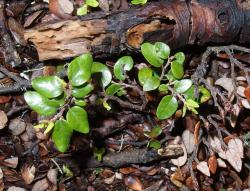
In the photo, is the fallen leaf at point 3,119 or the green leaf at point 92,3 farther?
the fallen leaf at point 3,119

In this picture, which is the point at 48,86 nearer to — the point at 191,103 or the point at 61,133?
the point at 61,133

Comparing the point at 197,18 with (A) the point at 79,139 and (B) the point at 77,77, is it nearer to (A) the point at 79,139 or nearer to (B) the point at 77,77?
(B) the point at 77,77

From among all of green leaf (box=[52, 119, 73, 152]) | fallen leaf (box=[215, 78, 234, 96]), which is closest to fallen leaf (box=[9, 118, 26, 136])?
green leaf (box=[52, 119, 73, 152])

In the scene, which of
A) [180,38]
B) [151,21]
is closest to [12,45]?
[151,21]

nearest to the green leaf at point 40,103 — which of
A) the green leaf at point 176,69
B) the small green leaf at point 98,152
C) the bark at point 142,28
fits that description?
the bark at point 142,28

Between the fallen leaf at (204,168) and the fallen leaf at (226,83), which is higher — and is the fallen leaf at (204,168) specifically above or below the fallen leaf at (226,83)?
below

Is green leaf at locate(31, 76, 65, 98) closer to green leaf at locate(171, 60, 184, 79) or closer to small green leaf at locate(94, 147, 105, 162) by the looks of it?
green leaf at locate(171, 60, 184, 79)

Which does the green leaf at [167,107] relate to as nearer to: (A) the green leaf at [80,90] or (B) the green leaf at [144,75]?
(B) the green leaf at [144,75]
